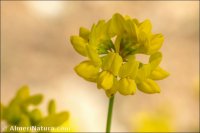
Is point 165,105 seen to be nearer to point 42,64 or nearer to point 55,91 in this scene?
point 55,91

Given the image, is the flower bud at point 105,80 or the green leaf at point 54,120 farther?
the green leaf at point 54,120

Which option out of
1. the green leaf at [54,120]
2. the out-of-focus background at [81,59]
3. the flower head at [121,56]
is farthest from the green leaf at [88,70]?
the out-of-focus background at [81,59]

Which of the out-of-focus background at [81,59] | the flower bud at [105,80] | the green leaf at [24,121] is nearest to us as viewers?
the flower bud at [105,80]

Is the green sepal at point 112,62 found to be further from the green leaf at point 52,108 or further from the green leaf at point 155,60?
the green leaf at point 52,108

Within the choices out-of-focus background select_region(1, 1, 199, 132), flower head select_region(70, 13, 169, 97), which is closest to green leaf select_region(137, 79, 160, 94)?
flower head select_region(70, 13, 169, 97)

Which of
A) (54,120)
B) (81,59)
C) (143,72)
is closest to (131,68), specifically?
(143,72)

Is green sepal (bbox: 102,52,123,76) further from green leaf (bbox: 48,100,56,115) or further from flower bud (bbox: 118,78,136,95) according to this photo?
green leaf (bbox: 48,100,56,115)
